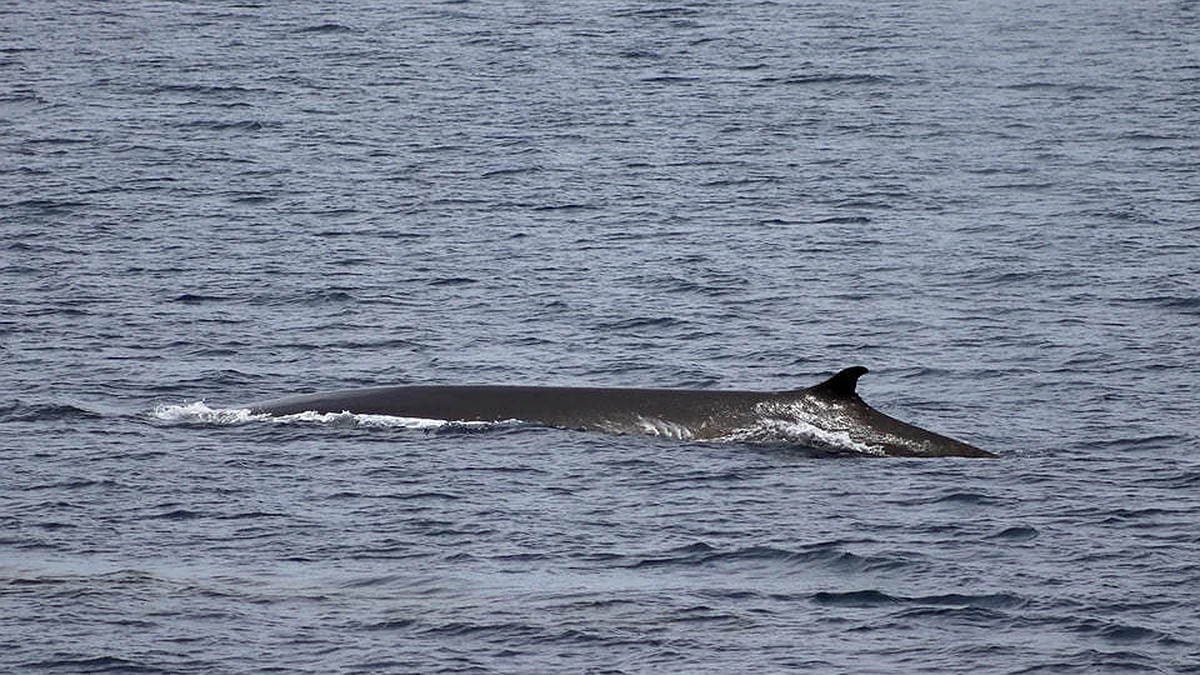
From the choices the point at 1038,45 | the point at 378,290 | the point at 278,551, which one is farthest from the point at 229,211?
the point at 1038,45

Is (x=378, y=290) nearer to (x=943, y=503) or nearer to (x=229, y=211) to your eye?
(x=229, y=211)

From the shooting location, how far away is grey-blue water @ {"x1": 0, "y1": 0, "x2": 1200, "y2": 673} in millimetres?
16188

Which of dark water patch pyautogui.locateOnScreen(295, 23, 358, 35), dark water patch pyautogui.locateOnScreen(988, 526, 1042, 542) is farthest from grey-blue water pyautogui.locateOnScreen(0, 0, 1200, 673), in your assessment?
dark water patch pyautogui.locateOnScreen(295, 23, 358, 35)

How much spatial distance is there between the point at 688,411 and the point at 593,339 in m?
7.79

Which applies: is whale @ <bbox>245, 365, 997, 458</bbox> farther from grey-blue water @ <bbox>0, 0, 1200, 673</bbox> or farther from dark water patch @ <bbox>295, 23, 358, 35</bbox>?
dark water patch @ <bbox>295, 23, 358, 35</bbox>

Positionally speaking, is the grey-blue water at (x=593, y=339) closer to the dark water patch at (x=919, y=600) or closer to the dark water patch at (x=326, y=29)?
the dark water patch at (x=919, y=600)

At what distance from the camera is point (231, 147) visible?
152ft

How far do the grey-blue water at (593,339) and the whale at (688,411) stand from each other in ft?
1.13

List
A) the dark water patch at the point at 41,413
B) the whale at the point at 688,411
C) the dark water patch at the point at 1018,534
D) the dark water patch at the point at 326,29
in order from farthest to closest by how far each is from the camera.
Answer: the dark water patch at the point at 326,29 < the dark water patch at the point at 41,413 < the whale at the point at 688,411 < the dark water patch at the point at 1018,534

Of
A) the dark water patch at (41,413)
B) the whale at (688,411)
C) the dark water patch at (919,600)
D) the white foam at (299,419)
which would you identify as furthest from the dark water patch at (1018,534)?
the dark water patch at (41,413)

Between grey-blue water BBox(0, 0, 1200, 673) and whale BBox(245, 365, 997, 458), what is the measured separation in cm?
35

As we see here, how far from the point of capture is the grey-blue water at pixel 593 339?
16.2 metres

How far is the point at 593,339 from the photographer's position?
28.9 m

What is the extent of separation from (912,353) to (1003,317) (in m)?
2.82
